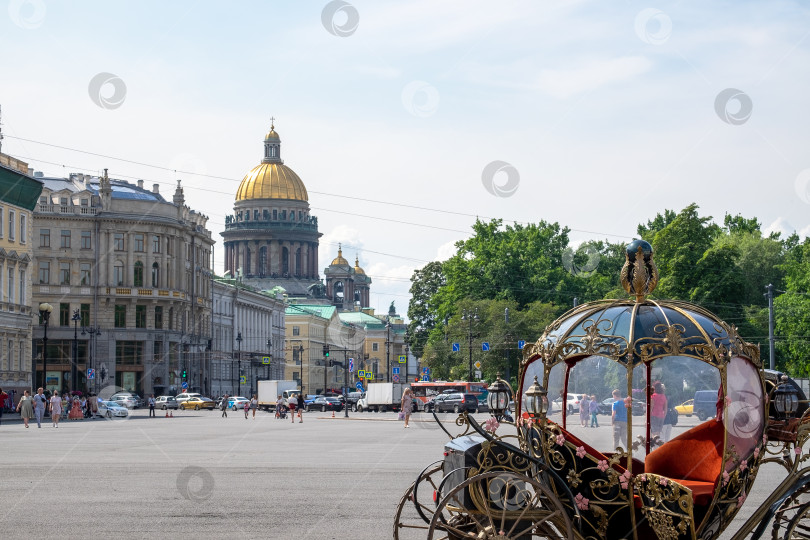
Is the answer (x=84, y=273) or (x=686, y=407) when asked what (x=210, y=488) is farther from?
(x=84, y=273)

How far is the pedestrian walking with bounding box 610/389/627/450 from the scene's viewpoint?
9.69 m

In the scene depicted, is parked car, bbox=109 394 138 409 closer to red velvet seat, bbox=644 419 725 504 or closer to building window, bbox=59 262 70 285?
building window, bbox=59 262 70 285

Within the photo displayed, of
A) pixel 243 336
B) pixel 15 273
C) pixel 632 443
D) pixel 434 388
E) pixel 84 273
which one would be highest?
pixel 84 273

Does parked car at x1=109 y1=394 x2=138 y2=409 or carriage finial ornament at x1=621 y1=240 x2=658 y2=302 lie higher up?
carriage finial ornament at x1=621 y1=240 x2=658 y2=302

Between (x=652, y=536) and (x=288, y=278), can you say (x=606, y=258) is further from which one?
(x=288, y=278)

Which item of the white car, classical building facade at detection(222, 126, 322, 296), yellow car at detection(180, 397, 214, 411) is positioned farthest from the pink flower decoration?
classical building facade at detection(222, 126, 322, 296)

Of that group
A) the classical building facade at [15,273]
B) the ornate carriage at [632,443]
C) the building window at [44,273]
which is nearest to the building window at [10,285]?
the classical building facade at [15,273]

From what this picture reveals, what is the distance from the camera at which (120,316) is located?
100438 millimetres

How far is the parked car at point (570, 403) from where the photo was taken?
1012 cm

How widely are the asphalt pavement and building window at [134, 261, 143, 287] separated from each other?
7147cm

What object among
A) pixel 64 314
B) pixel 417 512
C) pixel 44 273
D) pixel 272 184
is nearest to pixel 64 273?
pixel 44 273

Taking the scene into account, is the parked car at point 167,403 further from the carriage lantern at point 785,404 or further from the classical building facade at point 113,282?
the carriage lantern at point 785,404

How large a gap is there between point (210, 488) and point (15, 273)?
2018 inches

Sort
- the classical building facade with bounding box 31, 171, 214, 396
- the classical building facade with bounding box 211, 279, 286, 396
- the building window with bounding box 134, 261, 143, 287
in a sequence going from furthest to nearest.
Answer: the classical building facade with bounding box 211, 279, 286, 396, the building window with bounding box 134, 261, 143, 287, the classical building facade with bounding box 31, 171, 214, 396
